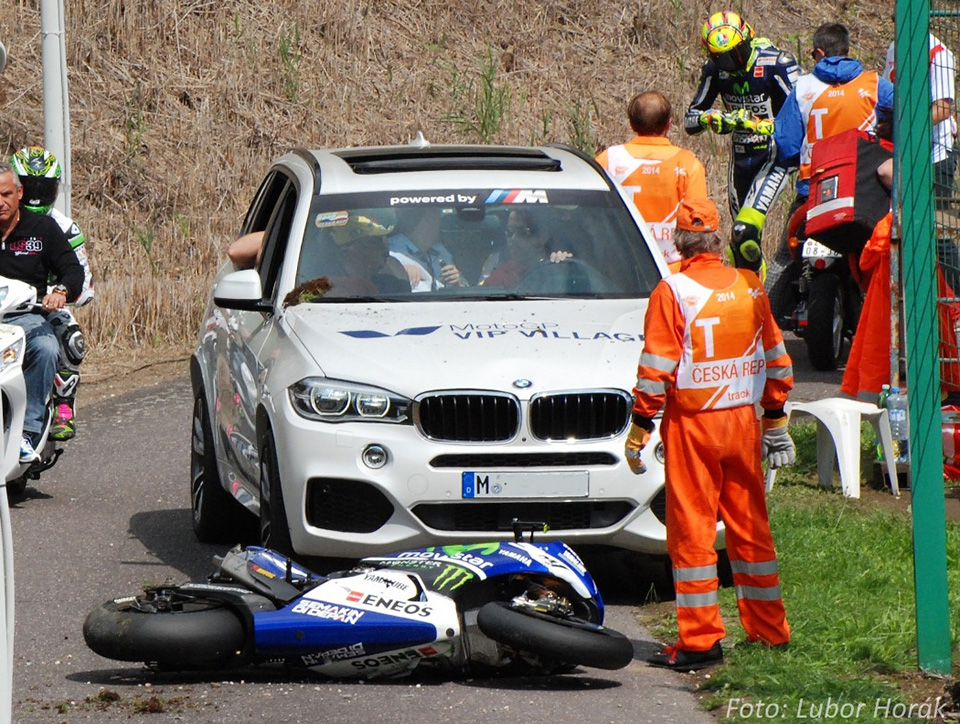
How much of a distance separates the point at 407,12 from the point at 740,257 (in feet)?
59.2

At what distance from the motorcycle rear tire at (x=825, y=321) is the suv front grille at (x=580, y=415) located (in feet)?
20.3

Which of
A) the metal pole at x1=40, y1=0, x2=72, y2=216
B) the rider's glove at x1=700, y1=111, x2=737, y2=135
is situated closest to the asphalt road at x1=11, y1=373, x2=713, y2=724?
the rider's glove at x1=700, y1=111, x2=737, y2=135

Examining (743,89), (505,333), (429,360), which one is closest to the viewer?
(429,360)

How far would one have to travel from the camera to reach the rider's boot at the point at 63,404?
10695 millimetres

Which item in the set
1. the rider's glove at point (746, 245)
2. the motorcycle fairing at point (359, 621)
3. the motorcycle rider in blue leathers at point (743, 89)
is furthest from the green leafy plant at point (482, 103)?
the motorcycle fairing at point (359, 621)

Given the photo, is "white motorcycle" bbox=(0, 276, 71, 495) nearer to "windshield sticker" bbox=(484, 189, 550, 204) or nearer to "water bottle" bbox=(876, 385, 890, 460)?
"windshield sticker" bbox=(484, 189, 550, 204)

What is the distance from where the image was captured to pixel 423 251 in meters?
8.47

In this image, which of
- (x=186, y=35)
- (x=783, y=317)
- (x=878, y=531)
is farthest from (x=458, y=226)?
(x=186, y=35)

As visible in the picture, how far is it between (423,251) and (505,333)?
3.03 feet

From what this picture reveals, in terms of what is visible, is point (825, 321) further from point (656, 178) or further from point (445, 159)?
point (445, 159)

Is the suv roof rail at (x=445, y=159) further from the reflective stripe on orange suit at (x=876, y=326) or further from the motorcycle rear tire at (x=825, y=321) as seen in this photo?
the motorcycle rear tire at (x=825, y=321)

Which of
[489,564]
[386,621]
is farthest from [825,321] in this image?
[386,621]

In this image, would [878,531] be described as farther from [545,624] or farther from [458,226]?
[545,624]

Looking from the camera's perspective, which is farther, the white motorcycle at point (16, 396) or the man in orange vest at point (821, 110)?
the man in orange vest at point (821, 110)
